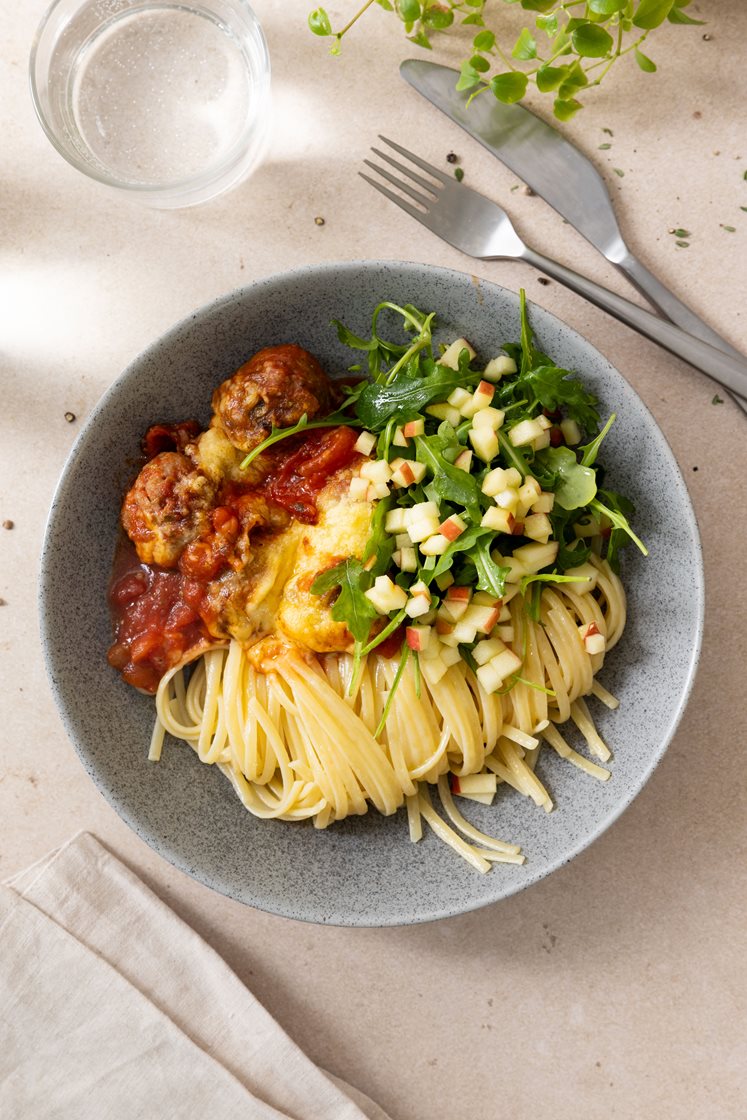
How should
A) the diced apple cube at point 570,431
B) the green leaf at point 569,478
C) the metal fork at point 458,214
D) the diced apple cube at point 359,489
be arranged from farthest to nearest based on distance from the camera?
the metal fork at point 458,214 → the diced apple cube at point 570,431 → the diced apple cube at point 359,489 → the green leaf at point 569,478

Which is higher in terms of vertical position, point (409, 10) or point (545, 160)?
point (409, 10)

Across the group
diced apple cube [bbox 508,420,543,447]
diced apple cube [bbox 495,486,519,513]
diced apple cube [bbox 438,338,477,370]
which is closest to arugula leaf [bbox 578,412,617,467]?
diced apple cube [bbox 508,420,543,447]

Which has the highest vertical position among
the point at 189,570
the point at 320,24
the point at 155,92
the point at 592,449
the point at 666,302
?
the point at 320,24

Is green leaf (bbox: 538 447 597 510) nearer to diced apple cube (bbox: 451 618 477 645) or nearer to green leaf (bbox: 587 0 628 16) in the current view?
diced apple cube (bbox: 451 618 477 645)

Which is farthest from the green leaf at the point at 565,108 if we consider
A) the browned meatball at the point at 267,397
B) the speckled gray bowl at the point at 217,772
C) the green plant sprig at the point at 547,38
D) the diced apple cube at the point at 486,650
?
the diced apple cube at the point at 486,650

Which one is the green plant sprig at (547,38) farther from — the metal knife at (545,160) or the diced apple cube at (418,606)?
the diced apple cube at (418,606)

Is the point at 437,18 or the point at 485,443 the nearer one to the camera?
the point at 485,443

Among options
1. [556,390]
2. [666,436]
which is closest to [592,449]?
[556,390]

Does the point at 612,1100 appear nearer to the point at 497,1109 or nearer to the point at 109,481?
the point at 497,1109

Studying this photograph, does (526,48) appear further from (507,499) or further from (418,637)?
(418,637)
